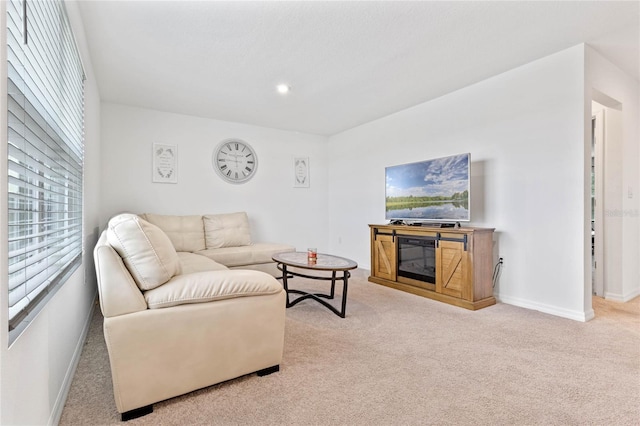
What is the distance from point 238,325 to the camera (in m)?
1.69

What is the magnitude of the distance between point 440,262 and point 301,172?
3038mm

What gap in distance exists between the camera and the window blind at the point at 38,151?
3.31 ft

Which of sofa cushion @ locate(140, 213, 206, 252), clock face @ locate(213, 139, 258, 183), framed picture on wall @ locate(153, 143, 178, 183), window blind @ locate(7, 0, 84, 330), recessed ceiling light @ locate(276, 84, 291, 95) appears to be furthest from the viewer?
clock face @ locate(213, 139, 258, 183)

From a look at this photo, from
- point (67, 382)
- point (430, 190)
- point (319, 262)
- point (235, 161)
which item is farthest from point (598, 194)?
point (67, 382)

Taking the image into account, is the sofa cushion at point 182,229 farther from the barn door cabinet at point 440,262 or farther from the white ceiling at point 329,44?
the barn door cabinet at point 440,262

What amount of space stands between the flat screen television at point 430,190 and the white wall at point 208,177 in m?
1.87

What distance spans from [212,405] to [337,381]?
0.67m

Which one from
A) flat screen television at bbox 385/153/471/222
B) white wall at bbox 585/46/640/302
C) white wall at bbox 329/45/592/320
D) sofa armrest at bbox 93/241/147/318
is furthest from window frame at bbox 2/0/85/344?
white wall at bbox 585/46/640/302

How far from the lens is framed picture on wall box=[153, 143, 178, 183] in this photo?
4316 millimetres

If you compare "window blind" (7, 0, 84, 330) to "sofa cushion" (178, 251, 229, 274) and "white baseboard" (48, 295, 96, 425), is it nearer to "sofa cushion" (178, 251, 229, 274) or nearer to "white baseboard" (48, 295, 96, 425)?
"white baseboard" (48, 295, 96, 425)

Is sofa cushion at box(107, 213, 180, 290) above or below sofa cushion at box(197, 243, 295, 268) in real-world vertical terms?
above

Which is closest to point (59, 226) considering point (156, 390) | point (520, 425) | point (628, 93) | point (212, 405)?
point (156, 390)

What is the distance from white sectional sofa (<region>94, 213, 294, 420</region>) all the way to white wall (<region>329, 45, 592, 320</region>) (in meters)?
2.56

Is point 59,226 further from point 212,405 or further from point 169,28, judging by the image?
point 169,28
